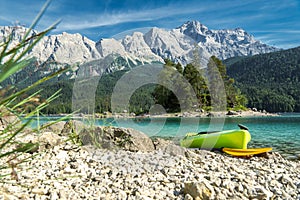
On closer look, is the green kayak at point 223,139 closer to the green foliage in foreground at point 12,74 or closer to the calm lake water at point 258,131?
the calm lake water at point 258,131

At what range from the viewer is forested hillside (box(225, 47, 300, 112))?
85375 millimetres

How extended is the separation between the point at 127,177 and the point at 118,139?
2.44 m

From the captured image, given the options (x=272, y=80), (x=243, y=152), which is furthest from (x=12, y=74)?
(x=272, y=80)

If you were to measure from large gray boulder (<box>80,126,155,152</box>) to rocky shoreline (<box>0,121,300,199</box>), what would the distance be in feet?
0.07

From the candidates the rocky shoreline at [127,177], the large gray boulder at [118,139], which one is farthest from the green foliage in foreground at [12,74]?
the large gray boulder at [118,139]

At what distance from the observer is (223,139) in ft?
30.0

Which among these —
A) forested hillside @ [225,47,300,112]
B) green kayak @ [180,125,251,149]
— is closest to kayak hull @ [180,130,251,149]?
green kayak @ [180,125,251,149]

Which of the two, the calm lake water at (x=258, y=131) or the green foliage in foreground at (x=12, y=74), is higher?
the green foliage in foreground at (x=12, y=74)

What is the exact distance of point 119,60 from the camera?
15766 mm

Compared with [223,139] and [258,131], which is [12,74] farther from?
[258,131]

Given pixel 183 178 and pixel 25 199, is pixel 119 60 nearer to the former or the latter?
pixel 183 178

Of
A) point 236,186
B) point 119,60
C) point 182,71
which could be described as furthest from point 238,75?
point 236,186

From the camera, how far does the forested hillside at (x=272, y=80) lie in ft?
280

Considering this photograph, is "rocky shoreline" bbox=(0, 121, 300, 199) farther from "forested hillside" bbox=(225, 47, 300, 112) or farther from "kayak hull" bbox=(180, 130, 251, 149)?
"forested hillside" bbox=(225, 47, 300, 112)
